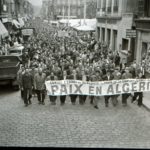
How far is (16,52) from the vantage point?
2447 cm

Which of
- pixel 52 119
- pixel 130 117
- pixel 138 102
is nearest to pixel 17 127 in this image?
pixel 52 119

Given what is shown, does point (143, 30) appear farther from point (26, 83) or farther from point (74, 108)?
point (26, 83)

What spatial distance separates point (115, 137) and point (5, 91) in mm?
8121

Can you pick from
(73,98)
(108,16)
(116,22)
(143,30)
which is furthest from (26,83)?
(108,16)

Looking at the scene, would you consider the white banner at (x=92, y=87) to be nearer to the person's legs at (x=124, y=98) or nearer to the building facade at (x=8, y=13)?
the person's legs at (x=124, y=98)

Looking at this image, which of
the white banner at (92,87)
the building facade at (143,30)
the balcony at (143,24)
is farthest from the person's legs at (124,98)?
the balcony at (143,24)

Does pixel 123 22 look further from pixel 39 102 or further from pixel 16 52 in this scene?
pixel 39 102

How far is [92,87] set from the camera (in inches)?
476

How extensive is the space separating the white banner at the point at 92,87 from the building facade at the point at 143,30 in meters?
7.87

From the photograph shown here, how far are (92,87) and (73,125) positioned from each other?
8.57 feet

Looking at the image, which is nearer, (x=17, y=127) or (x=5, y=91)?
(x=17, y=127)

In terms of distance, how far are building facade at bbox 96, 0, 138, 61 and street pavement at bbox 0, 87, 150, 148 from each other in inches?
502

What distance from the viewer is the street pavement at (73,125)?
8.38 metres

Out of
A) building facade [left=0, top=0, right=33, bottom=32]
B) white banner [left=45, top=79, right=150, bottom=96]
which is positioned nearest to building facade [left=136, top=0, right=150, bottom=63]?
white banner [left=45, top=79, right=150, bottom=96]
